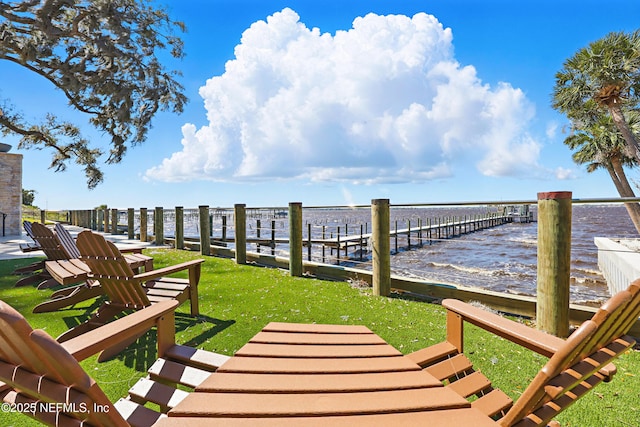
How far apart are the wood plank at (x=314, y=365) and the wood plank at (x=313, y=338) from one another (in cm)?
21

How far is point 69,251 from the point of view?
5004mm

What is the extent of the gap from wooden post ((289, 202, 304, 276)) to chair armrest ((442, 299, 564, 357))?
162 inches

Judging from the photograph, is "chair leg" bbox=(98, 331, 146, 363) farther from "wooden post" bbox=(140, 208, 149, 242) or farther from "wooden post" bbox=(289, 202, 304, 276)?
"wooden post" bbox=(140, 208, 149, 242)

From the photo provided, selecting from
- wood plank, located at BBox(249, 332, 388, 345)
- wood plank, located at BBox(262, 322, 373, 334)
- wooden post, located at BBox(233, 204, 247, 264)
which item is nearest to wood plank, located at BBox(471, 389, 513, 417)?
wood plank, located at BBox(249, 332, 388, 345)

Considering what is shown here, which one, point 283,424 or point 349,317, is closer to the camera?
point 283,424

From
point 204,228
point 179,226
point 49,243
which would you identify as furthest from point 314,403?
point 179,226

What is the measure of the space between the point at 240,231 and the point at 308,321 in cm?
403

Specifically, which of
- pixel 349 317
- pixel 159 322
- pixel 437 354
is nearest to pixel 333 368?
pixel 437 354

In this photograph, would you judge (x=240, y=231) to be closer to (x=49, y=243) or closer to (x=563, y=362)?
(x=49, y=243)

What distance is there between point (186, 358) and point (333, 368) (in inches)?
32.3

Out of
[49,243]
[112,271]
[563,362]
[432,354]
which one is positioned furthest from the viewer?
[49,243]

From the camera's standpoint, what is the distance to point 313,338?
189 centimetres

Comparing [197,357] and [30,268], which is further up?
[197,357]

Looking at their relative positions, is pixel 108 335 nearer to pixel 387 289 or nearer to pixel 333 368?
pixel 333 368
